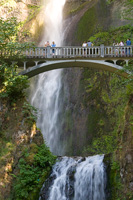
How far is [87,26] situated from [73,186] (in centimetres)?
1979

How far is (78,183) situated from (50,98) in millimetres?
14707

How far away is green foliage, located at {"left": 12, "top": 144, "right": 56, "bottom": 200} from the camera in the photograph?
13789 mm

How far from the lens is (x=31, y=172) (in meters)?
14.4

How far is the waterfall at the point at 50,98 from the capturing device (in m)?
25.4

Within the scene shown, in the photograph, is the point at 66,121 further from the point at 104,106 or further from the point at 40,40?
the point at 40,40

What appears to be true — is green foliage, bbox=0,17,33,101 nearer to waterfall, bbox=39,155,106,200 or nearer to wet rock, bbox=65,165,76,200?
waterfall, bbox=39,155,106,200

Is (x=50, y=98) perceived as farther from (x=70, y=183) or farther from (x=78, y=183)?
(x=78, y=183)

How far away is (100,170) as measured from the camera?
46.0ft

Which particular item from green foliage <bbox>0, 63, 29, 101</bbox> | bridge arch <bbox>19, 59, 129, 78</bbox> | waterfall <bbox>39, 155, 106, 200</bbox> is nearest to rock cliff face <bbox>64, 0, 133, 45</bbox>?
bridge arch <bbox>19, 59, 129, 78</bbox>

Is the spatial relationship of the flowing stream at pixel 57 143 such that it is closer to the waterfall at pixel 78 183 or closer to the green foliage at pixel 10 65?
the waterfall at pixel 78 183

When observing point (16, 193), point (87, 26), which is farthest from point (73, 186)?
point (87, 26)

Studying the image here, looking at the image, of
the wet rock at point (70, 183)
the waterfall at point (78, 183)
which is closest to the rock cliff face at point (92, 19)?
the waterfall at point (78, 183)

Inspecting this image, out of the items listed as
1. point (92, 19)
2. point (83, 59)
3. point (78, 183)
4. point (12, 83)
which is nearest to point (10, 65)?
point (12, 83)

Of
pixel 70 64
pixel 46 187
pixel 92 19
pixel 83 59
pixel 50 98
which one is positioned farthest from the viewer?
pixel 92 19
